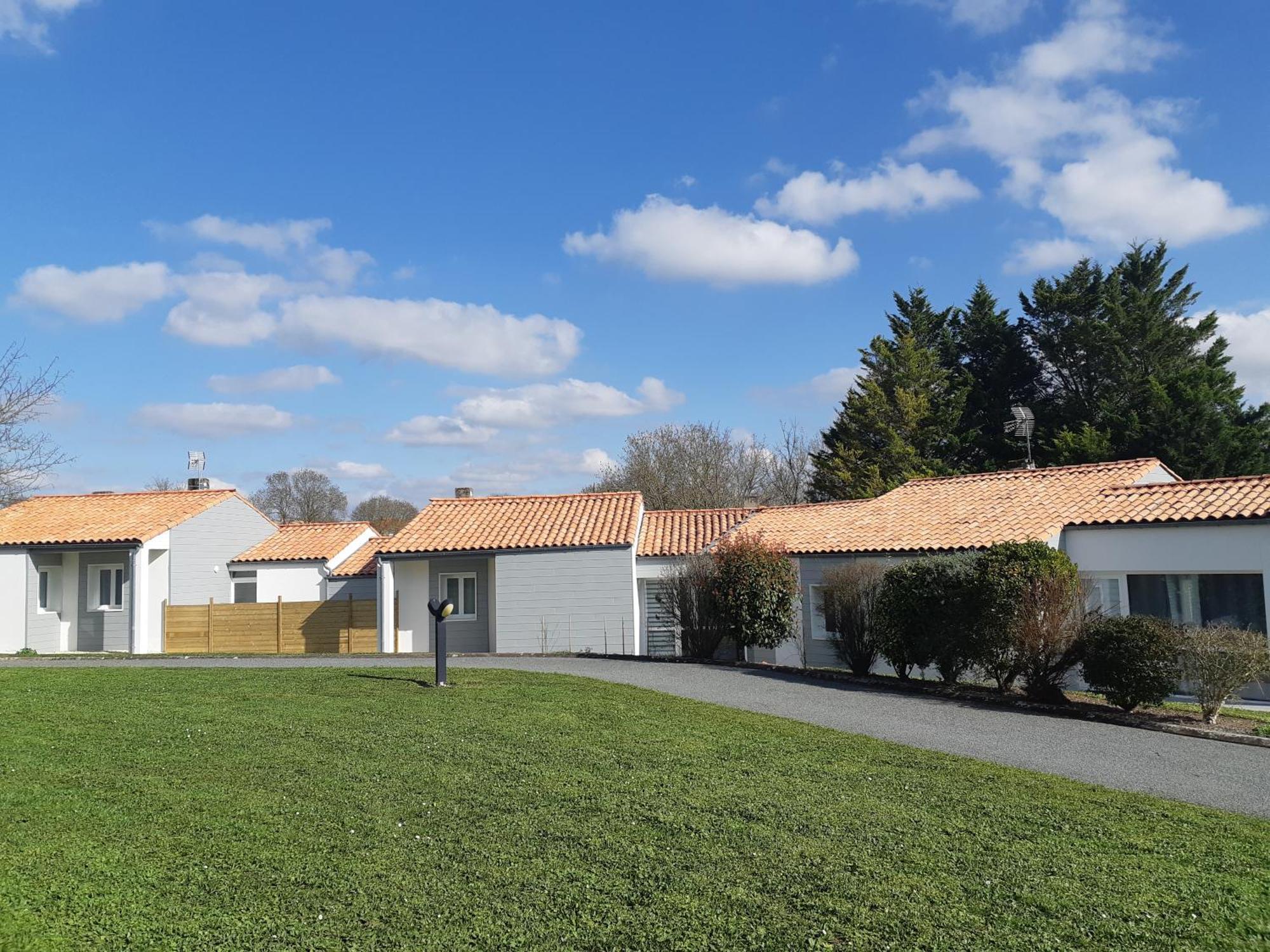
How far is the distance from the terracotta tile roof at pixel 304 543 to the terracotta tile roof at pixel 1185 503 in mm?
23605

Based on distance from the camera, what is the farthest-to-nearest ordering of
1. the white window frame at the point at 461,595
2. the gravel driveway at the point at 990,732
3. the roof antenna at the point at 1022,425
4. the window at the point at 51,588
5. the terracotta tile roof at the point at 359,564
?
the roof antenna at the point at 1022,425 → the terracotta tile roof at the point at 359,564 → the window at the point at 51,588 → the white window frame at the point at 461,595 → the gravel driveway at the point at 990,732

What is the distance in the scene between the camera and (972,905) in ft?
16.8

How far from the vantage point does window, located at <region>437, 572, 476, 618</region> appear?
26344mm

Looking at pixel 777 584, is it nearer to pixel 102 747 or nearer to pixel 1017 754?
pixel 1017 754

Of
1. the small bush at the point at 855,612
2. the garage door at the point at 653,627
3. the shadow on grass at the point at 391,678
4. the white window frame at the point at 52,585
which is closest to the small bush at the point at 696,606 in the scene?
the small bush at the point at 855,612

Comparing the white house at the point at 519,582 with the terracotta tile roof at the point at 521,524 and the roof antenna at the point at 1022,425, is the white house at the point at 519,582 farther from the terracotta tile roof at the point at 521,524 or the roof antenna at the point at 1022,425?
the roof antenna at the point at 1022,425

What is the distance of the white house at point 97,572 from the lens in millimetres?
26078

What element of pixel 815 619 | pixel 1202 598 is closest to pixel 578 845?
A: pixel 1202 598

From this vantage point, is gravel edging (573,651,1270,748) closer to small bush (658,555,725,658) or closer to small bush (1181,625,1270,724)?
small bush (658,555,725,658)

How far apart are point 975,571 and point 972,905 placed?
32.0 ft

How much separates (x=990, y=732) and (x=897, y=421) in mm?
37744

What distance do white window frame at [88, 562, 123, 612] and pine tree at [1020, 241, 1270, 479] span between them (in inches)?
1421

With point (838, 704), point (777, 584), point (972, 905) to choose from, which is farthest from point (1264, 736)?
point (777, 584)

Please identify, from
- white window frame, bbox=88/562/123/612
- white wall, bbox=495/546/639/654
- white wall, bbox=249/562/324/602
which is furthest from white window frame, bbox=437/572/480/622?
white window frame, bbox=88/562/123/612
